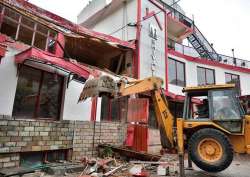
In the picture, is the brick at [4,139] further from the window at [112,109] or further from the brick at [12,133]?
the window at [112,109]

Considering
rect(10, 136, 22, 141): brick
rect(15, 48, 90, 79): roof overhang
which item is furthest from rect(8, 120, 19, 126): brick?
rect(15, 48, 90, 79): roof overhang

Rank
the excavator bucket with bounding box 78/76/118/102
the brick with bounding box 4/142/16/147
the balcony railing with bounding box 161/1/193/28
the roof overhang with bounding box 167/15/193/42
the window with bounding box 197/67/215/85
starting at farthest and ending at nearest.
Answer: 1. the balcony railing with bounding box 161/1/193/28
2. the window with bounding box 197/67/215/85
3. the roof overhang with bounding box 167/15/193/42
4. the brick with bounding box 4/142/16/147
5. the excavator bucket with bounding box 78/76/118/102

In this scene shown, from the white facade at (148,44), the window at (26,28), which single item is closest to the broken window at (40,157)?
the window at (26,28)

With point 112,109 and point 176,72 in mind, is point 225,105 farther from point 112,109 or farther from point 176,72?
point 176,72

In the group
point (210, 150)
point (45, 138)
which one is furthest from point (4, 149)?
point (210, 150)

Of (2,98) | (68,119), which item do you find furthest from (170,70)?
(2,98)

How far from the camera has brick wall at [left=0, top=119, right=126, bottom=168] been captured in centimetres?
727

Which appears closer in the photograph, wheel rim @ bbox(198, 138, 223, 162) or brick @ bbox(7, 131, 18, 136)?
wheel rim @ bbox(198, 138, 223, 162)

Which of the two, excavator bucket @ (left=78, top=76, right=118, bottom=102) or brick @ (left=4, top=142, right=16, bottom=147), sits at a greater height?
excavator bucket @ (left=78, top=76, right=118, bottom=102)

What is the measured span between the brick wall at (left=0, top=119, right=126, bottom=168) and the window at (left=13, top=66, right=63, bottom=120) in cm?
60

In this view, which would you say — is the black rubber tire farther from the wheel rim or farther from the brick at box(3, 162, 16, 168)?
the brick at box(3, 162, 16, 168)

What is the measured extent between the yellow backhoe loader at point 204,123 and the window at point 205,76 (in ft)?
42.3

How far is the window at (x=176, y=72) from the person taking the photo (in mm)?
17516

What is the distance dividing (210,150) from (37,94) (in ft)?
21.4
